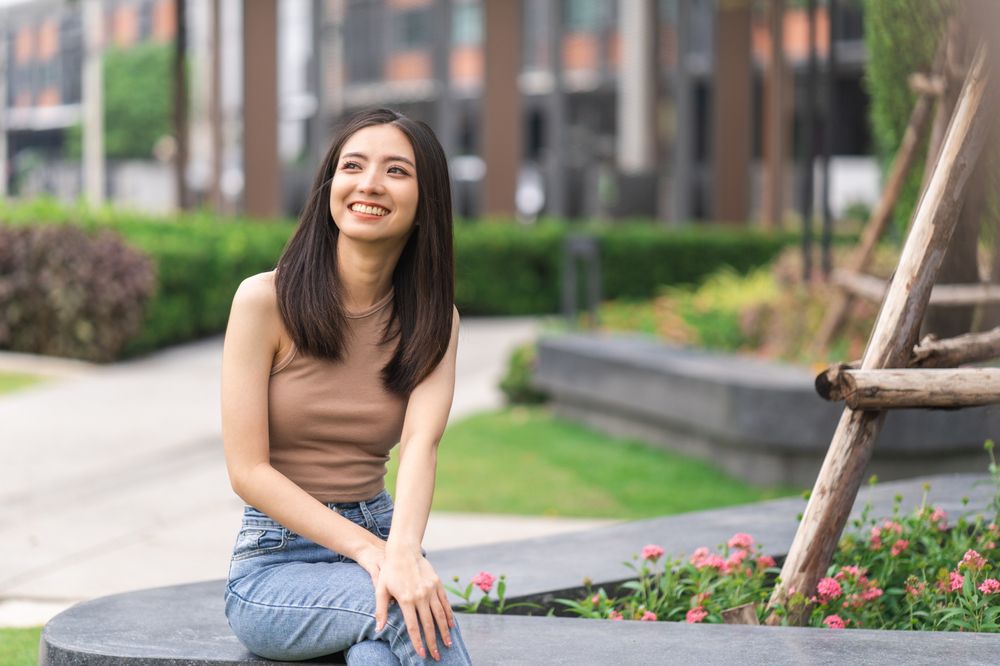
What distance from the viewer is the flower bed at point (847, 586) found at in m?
3.57

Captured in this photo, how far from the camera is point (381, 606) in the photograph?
8.93ft

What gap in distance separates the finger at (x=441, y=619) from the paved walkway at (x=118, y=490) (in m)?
2.74

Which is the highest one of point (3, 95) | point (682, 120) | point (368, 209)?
point (3, 95)

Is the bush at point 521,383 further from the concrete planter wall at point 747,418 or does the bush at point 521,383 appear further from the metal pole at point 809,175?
the metal pole at point 809,175

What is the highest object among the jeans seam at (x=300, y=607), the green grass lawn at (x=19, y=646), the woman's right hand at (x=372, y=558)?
the woman's right hand at (x=372, y=558)

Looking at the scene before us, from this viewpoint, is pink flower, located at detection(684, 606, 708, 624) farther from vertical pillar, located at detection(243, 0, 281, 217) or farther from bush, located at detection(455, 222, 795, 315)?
vertical pillar, located at detection(243, 0, 281, 217)

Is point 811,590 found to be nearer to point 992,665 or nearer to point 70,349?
point 992,665

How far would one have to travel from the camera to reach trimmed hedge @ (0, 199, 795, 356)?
532 inches

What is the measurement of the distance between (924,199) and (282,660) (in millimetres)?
2065

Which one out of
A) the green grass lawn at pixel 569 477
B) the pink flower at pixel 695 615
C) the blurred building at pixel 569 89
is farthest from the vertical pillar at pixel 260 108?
the pink flower at pixel 695 615

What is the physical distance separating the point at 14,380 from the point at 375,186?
31.1ft

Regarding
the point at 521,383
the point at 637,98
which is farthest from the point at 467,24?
the point at 521,383

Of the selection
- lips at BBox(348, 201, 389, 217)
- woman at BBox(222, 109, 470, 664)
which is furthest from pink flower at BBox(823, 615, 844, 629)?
lips at BBox(348, 201, 389, 217)

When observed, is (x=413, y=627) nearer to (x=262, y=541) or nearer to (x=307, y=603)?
(x=307, y=603)
